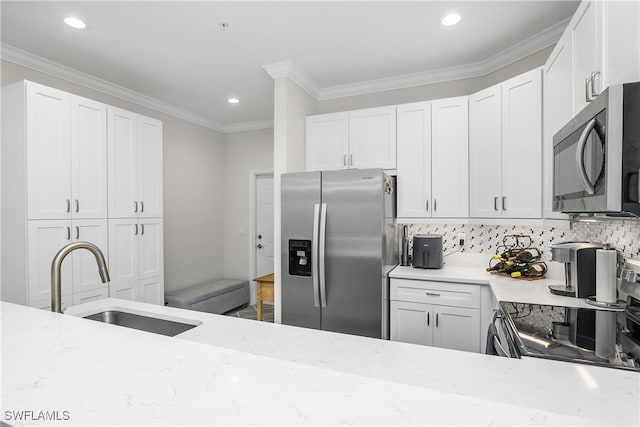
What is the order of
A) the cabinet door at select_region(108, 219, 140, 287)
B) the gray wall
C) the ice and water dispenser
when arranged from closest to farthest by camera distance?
the ice and water dispenser → the cabinet door at select_region(108, 219, 140, 287) → the gray wall

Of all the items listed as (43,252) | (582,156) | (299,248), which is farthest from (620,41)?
(43,252)

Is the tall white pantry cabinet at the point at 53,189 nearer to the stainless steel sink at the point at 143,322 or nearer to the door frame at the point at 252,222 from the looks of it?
the stainless steel sink at the point at 143,322

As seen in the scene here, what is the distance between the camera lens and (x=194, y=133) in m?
4.55

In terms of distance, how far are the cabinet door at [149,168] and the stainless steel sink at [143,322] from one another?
181cm

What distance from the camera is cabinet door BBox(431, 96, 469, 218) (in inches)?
110

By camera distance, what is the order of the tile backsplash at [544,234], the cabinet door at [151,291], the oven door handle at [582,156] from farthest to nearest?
the cabinet door at [151,291]
the tile backsplash at [544,234]
the oven door handle at [582,156]

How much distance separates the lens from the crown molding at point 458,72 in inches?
95.8

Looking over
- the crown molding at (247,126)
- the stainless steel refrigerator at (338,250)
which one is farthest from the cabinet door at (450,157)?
the crown molding at (247,126)

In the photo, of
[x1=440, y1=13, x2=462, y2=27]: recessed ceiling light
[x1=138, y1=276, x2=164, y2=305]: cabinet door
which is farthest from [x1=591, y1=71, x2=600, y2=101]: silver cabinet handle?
[x1=138, y1=276, x2=164, y2=305]: cabinet door

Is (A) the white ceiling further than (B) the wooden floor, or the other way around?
(B) the wooden floor

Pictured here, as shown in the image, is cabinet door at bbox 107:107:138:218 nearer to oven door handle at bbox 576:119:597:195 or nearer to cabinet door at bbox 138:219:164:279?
cabinet door at bbox 138:219:164:279

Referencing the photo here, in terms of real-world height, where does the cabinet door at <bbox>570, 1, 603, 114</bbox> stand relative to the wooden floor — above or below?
above

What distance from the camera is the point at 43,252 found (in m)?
2.39

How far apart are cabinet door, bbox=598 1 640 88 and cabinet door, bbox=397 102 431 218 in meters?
1.52
